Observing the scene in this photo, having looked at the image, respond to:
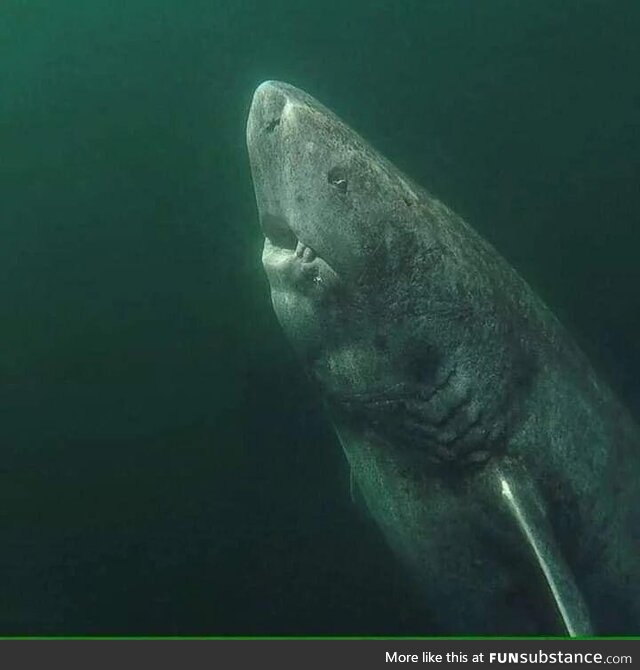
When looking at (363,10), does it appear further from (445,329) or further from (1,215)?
(445,329)

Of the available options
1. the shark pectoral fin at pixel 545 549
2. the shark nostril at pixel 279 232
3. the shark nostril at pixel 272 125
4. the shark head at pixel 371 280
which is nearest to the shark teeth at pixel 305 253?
the shark head at pixel 371 280

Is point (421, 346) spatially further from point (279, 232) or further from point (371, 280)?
point (279, 232)

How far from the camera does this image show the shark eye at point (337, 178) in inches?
186

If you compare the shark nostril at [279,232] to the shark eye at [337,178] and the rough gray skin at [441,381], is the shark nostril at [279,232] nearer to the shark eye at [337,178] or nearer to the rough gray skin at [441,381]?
the rough gray skin at [441,381]

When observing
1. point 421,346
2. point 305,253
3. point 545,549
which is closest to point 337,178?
point 305,253

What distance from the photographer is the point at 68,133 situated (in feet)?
68.3

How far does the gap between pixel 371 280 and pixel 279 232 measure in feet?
2.54

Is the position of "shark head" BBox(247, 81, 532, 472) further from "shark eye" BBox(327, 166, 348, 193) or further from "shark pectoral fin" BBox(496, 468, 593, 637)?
"shark pectoral fin" BBox(496, 468, 593, 637)

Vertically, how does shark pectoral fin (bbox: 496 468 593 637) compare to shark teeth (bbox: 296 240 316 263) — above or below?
below

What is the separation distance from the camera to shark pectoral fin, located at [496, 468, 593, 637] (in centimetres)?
472

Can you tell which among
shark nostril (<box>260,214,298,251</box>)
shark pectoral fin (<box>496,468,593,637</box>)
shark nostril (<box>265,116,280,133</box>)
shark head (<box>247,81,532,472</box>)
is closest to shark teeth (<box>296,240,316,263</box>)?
shark head (<box>247,81,532,472</box>)

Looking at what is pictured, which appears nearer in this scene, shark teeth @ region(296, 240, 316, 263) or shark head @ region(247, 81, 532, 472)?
shark head @ region(247, 81, 532, 472)
